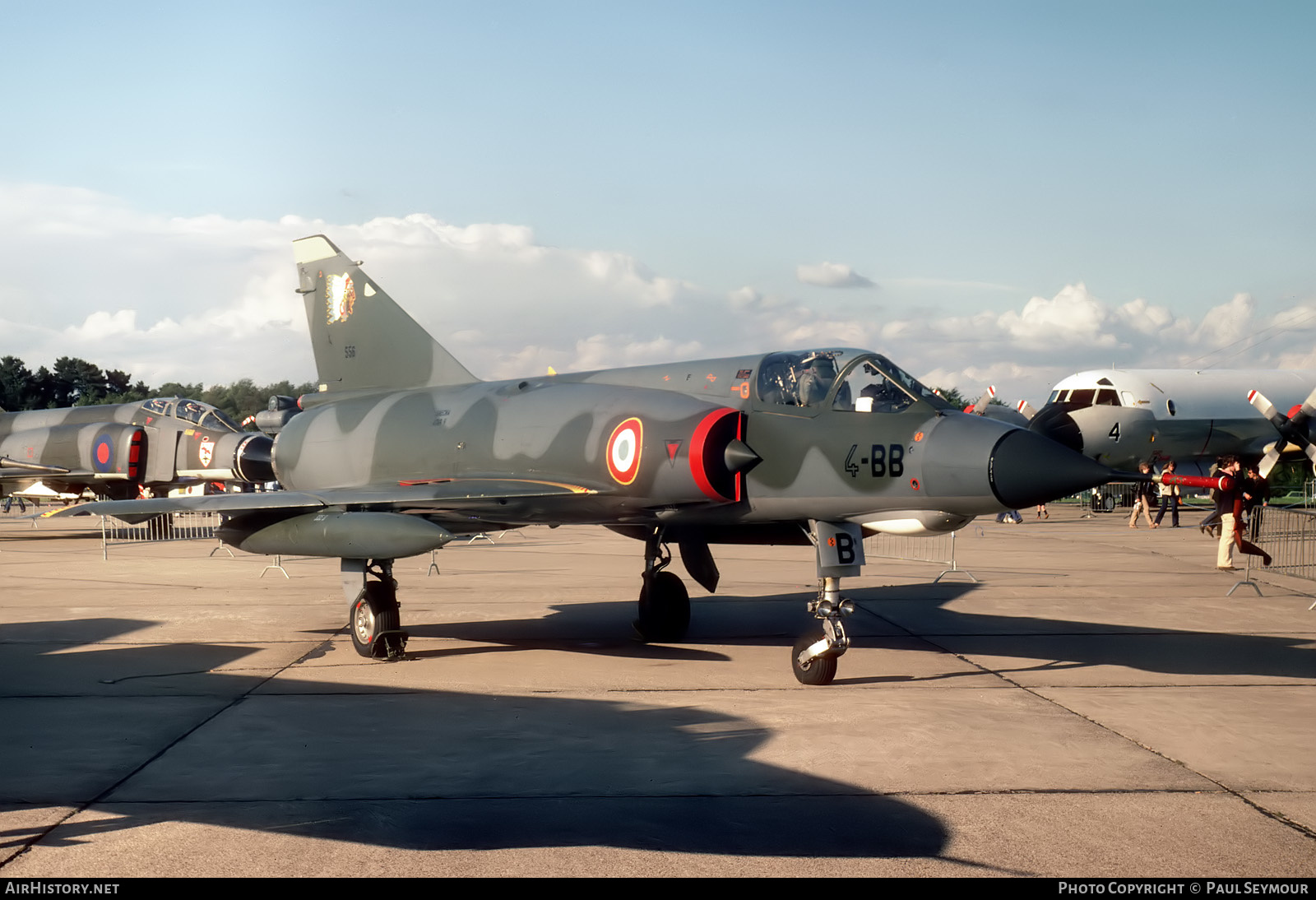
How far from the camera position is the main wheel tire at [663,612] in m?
12.1

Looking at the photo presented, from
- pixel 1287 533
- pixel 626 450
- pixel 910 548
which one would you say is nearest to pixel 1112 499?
pixel 910 548

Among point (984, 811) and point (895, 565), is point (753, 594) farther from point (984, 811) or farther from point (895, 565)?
point (984, 811)

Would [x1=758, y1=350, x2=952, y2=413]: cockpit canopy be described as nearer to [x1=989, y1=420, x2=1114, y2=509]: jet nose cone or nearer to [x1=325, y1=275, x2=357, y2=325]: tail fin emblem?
[x1=989, y1=420, x2=1114, y2=509]: jet nose cone

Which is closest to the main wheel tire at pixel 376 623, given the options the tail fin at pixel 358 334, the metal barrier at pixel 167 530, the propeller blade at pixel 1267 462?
the tail fin at pixel 358 334

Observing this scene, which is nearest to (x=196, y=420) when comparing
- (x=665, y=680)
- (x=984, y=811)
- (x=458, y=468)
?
(x=458, y=468)

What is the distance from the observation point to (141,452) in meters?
27.7

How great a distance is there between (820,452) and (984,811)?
4309 millimetres

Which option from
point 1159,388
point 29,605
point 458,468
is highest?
point 1159,388

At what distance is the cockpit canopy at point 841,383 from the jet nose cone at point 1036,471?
1.00 metres

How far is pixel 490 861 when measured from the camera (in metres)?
5.01

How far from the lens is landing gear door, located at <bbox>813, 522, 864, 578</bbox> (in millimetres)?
9523

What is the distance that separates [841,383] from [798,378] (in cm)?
47

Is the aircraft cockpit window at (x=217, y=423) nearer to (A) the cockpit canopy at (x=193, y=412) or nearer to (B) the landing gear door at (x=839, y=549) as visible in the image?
(A) the cockpit canopy at (x=193, y=412)

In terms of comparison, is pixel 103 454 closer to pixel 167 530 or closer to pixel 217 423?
pixel 167 530
